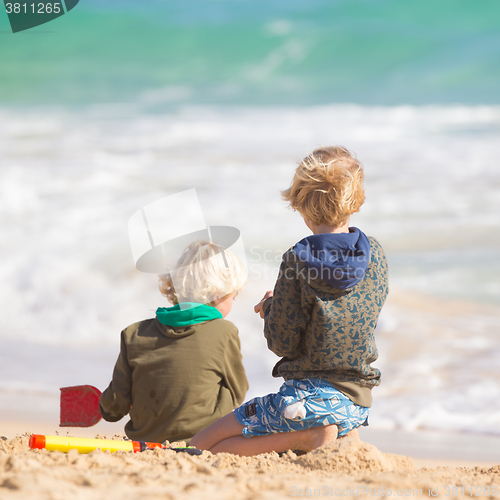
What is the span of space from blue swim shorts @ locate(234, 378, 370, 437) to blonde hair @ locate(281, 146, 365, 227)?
0.62 meters

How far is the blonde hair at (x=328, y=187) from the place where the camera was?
1986mm

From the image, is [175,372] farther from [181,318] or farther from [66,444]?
[66,444]

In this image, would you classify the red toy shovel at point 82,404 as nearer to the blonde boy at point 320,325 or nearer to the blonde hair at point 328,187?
the blonde boy at point 320,325

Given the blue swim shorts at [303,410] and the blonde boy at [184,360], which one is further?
the blonde boy at [184,360]

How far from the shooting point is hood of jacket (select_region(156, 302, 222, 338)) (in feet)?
7.20

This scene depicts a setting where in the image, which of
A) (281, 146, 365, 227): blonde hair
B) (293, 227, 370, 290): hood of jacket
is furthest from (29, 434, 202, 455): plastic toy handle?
(281, 146, 365, 227): blonde hair

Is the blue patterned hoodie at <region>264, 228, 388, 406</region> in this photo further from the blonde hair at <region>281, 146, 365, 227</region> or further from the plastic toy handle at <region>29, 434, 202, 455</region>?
the plastic toy handle at <region>29, 434, 202, 455</region>

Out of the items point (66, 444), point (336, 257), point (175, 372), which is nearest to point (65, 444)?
point (66, 444)

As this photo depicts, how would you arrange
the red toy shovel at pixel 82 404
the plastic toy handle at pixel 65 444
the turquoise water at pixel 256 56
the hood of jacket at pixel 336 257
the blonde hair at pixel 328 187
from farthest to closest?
the turquoise water at pixel 256 56
the red toy shovel at pixel 82 404
the blonde hair at pixel 328 187
the hood of jacket at pixel 336 257
the plastic toy handle at pixel 65 444

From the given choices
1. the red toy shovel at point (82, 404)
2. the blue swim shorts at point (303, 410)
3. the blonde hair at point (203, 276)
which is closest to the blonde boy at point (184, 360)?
the blonde hair at point (203, 276)

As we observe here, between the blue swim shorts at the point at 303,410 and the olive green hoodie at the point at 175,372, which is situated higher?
the olive green hoodie at the point at 175,372

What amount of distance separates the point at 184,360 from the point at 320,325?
612 millimetres

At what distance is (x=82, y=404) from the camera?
8.11 feet

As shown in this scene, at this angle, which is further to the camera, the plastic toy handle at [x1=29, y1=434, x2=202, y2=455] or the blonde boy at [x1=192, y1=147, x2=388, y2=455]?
the blonde boy at [x1=192, y1=147, x2=388, y2=455]
